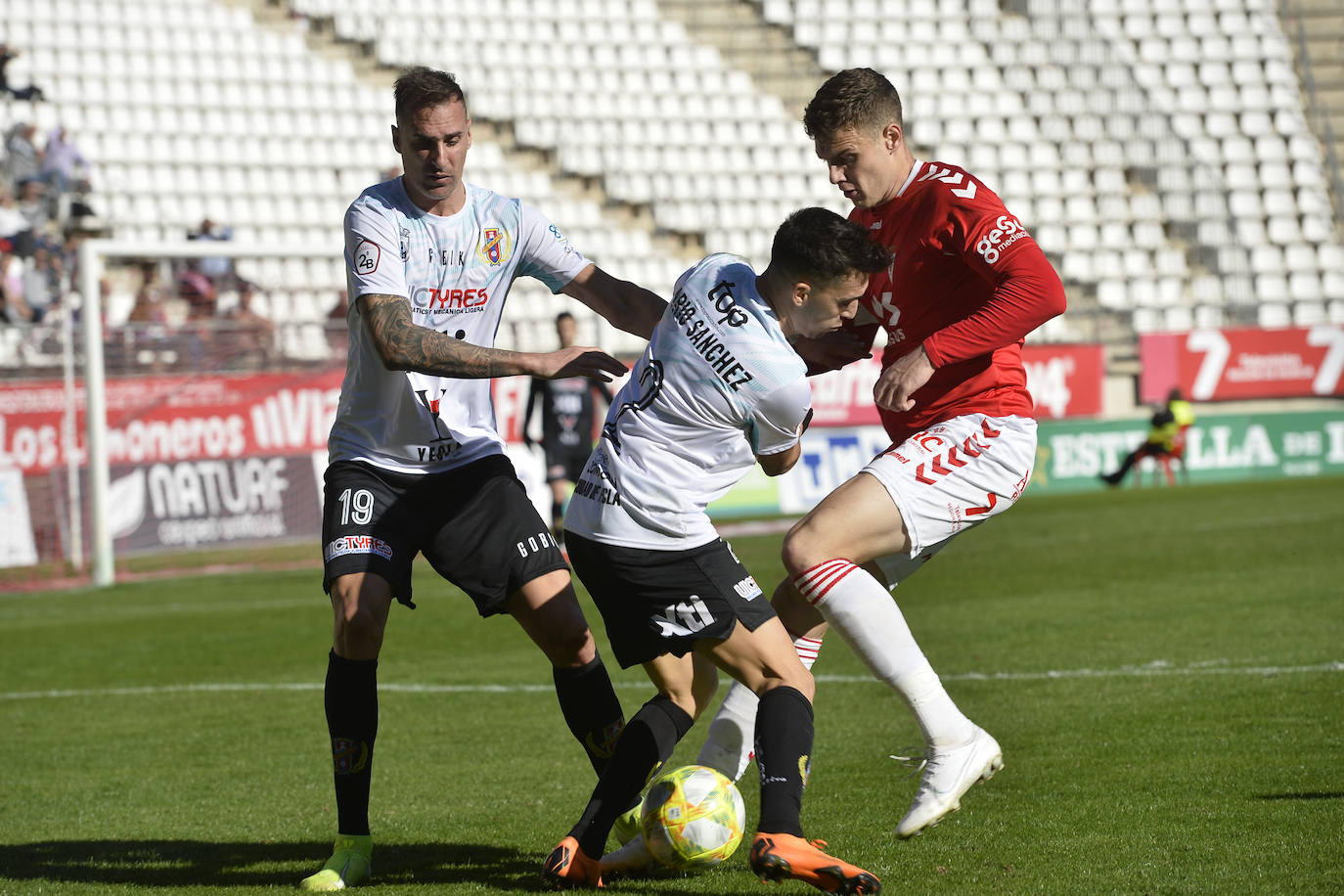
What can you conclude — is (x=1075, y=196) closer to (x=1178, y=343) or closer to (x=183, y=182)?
(x=1178, y=343)

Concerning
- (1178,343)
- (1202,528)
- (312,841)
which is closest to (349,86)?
(1178,343)

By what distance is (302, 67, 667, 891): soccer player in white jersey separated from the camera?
4.57 meters

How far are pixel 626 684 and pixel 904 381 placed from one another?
4.15 meters

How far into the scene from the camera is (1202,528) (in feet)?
49.8

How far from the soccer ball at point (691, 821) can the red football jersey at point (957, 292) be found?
133cm

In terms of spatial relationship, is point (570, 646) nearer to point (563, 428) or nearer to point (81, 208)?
point (563, 428)

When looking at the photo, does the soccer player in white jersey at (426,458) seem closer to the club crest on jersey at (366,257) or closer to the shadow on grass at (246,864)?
the club crest on jersey at (366,257)

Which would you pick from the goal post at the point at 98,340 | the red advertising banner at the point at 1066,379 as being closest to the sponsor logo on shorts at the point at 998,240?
the goal post at the point at 98,340

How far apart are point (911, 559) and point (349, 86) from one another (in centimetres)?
2241

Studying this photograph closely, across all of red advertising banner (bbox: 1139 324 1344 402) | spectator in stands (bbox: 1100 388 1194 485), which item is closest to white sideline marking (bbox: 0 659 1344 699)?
spectator in stands (bbox: 1100 388 1194 485)

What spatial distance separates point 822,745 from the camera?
6.16 meters

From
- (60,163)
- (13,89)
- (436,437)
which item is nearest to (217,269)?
(60,163)

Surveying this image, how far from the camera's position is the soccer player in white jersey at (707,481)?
3885mm

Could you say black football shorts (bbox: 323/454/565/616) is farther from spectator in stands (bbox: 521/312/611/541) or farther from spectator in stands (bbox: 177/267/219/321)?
spectator in stands (bbox: 177/267/219/321)
